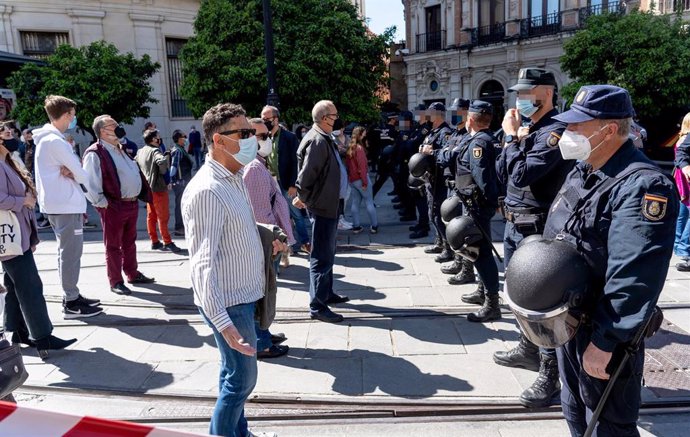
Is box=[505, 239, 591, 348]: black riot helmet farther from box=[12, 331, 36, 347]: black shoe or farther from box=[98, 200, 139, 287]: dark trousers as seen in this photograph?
box=[98, 200, 139, 287]: dark trousers

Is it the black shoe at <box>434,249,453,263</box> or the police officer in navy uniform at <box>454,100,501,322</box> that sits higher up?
the police officer in navy uniform at <box>454,100,501,322</box>

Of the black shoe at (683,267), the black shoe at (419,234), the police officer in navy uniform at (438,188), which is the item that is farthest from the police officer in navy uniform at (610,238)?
the black shoe at (419,234)

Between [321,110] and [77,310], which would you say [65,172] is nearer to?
[77,310]

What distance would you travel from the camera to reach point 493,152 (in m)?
5.11

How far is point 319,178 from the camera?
16.9 ft

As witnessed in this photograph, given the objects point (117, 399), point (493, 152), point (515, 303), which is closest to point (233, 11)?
point (493, 152)

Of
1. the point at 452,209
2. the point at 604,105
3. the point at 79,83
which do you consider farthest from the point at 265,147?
the point at 79,83

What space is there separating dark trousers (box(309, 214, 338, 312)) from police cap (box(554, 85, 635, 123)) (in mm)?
3045

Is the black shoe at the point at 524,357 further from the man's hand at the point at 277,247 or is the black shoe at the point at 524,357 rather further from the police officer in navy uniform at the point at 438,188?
the police officer in navy uniform at the point at 438,188

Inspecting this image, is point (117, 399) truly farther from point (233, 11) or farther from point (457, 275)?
point (233, 11)

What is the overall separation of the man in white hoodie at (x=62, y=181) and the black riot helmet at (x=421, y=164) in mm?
3946

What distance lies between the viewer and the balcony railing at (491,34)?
28234 mm

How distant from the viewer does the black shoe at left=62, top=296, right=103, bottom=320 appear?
5590mm

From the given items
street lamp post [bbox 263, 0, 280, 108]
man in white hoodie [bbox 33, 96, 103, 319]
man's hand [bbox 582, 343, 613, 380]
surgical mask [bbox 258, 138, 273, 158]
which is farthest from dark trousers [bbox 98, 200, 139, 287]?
man's hand [bbox 582, 343, 613, 380]
